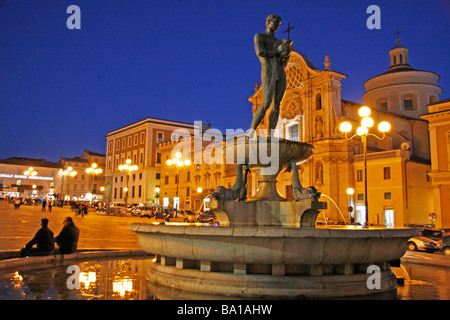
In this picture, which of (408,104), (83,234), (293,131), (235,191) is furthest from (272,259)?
(408,104)

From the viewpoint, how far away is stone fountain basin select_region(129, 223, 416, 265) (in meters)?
4.85

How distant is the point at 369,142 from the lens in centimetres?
3753

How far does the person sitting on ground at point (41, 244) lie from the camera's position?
7.50 meters

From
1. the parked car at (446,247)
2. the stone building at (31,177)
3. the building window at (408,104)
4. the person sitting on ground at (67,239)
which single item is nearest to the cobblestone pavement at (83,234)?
the person sitting on ground at (67,239)

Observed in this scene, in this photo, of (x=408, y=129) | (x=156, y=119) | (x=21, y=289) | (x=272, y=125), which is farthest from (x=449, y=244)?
(x=156, y=119)

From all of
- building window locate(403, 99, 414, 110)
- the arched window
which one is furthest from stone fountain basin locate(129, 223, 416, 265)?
building window locate(403, 99, 414, 110)

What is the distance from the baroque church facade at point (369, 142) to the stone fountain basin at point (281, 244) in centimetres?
2162

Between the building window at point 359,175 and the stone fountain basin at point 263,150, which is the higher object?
the building window at point 359,175

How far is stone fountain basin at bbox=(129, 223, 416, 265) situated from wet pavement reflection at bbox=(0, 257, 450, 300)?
0.62 metres

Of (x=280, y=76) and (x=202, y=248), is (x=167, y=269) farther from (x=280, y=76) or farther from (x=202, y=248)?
(x=280, y=76)

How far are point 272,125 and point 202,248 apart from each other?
3.74 meters

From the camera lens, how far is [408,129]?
40.9m

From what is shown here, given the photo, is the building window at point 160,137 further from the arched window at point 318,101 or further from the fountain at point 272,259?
the fountain at point 272,259

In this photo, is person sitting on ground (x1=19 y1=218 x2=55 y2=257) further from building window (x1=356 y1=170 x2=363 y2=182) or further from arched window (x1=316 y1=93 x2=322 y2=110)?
arched window (x1=316 y1=93 x2=322 y2=110)
